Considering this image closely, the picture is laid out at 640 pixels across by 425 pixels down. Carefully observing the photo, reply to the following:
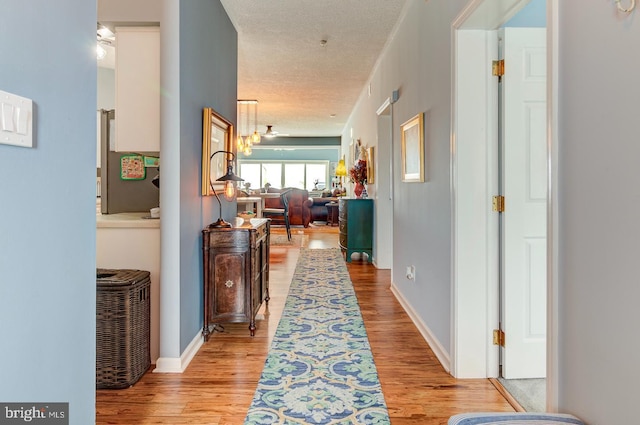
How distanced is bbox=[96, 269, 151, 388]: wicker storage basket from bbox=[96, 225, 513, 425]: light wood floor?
85 millimetres

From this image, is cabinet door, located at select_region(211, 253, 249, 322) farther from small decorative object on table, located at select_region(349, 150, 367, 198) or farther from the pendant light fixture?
the pendant light fixture

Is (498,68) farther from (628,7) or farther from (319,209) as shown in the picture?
(319,209)

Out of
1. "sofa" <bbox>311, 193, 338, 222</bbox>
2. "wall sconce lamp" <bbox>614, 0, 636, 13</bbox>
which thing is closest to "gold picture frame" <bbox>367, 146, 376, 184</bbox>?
"wall sconce lamp" <bbox>614, 0, 636, 13</bbox>

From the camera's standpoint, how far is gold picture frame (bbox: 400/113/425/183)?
10.1ft

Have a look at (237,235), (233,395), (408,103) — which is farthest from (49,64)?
(408,103)

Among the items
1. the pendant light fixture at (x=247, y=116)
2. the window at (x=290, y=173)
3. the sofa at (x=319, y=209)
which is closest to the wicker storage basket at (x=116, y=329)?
the pendant light fixture at (x=247, y=116)

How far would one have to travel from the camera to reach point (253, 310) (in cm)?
301

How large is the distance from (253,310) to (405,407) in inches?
54.0

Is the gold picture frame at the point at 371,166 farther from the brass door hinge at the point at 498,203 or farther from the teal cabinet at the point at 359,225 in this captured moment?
the brass door hinge at the point at 498,203

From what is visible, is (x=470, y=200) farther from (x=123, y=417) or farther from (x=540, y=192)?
(x=123, y=417)

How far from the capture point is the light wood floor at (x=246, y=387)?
1967 mm

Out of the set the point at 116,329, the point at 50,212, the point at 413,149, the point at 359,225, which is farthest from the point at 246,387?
the point at 359,225

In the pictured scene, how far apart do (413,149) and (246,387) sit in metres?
2.25

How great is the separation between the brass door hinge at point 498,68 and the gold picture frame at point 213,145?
1914 millimetres
